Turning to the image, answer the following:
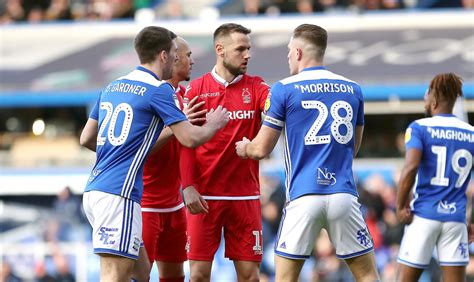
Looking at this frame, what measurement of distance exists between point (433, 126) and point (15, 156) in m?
11.6

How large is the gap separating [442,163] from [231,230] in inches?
81.9

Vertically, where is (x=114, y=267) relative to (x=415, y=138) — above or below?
below

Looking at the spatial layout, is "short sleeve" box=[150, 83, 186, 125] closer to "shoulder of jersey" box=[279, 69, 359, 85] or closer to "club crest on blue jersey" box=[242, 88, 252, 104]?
"shoulder of jersey" box=[279, 69, 359, 85]

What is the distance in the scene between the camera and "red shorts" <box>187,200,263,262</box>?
9.27 m

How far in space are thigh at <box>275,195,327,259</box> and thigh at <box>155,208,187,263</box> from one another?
183 cm

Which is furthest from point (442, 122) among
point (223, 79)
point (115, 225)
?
point (115, 225)

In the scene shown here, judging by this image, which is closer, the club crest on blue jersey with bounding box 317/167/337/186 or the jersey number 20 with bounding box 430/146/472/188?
the club crest on blue jersey with bounding box 317/167/337/186

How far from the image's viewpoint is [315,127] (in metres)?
7.97

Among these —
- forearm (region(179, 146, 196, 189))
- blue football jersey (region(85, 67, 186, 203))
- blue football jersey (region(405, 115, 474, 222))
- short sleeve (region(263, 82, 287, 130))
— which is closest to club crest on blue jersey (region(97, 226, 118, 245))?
blue football jersey (region(85, 67, 186, 203))

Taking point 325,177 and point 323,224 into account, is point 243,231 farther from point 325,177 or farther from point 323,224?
point 325,177

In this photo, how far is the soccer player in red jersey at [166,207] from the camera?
31.1 ft

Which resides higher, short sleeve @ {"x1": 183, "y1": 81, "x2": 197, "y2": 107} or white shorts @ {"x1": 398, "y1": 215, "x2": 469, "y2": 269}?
short sleeve @ {"x1": 183, "y1": 81, "x2": 197, "y2": 107}

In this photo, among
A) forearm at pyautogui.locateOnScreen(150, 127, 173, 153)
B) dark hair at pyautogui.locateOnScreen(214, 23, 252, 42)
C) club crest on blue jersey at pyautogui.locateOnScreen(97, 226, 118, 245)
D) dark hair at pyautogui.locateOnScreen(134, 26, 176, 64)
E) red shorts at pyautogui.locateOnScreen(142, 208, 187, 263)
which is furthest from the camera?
red shorts at pyautogui.locateOnScreen(142, 208, 187, 263)

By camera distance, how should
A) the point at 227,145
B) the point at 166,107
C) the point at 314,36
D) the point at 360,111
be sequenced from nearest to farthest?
the point at 166,107, the point at 314,36, the point at 360,111, the point at 227,145
